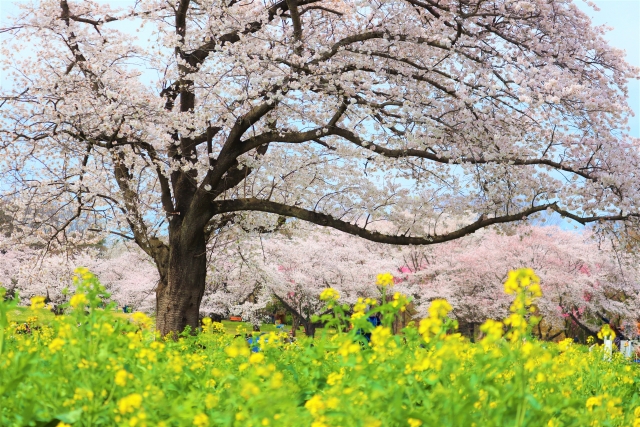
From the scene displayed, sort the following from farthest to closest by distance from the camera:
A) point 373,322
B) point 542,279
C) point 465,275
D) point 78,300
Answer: point 465,275 → point 542,279 → point 373,322 → point 78,300

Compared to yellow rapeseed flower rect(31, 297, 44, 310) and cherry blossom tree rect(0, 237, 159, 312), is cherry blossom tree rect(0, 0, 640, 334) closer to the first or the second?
yellow rapeseed flower rect(31, 297, 44, 310)

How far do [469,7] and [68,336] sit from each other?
8717 mm

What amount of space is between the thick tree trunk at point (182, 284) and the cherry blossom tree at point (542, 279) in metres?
15.9

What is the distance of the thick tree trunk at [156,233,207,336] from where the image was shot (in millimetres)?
11617

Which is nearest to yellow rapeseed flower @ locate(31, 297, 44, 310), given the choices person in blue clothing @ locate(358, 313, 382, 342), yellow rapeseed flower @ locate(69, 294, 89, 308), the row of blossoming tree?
yellow rapeseed flower @ locate(69, 294, 89, 308)

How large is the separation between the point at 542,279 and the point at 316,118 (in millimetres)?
17469

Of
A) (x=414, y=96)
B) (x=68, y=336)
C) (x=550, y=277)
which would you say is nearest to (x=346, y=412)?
(x=68, y=336)

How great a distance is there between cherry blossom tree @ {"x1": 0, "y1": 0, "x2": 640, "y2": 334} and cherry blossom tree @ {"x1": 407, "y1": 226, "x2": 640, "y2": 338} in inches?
566

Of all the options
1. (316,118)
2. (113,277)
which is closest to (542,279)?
(316,118)

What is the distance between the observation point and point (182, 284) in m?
11.7

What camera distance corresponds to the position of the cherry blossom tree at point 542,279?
83.8 ft

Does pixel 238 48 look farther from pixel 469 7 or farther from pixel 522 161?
pixel 522 161

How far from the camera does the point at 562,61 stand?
9.94 m

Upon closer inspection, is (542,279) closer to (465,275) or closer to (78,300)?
(465,275)
